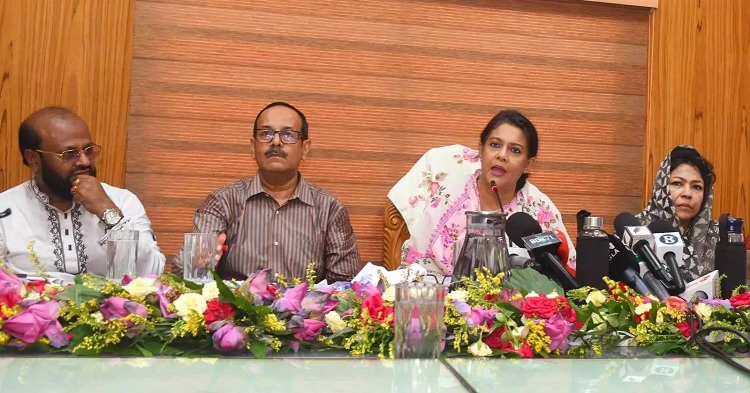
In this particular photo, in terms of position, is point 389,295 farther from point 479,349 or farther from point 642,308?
point 642,308

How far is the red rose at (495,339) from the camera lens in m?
1.36

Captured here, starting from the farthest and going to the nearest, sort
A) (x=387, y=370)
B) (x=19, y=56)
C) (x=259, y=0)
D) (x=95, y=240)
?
(x=259, y=0) < (x=19, y=56) < (x=95, y=240) < (x=387, y=370)

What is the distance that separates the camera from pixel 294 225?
325cm

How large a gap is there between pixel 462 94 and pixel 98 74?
63.9 inches

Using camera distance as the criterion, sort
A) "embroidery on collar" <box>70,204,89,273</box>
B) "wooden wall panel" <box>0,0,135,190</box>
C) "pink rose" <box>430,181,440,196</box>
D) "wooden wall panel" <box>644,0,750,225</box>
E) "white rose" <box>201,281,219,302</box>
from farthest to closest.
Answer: "wooden wall panel" <box>644,0,750,225</box> → "pink rose" <box>430,181,440,196</box> → "wooden wall panel" <box>0,0,135,190</box> → "embroidery on collar" <box>70,204,89,273</box> → "white rose" <box>201,281,219,302</box>

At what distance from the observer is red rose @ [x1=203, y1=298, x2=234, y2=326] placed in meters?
1.32

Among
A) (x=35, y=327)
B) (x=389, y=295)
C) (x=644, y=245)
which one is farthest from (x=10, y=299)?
(x=644, y=245)

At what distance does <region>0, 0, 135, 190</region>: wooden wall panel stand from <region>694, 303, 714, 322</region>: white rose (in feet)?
8.71

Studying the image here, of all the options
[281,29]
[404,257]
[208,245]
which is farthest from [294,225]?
[208,245]

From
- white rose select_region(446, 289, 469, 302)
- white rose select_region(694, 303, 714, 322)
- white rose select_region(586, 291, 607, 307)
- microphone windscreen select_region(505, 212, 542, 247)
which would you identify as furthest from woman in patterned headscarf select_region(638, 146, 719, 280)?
white rose select_region(446, 289, 469, 302)

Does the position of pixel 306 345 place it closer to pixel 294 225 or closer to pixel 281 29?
pixel 294 225

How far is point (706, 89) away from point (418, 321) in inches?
136

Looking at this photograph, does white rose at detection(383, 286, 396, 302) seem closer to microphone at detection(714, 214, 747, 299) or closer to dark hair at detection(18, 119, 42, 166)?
microphone at detection(714, 214, 747, 299)

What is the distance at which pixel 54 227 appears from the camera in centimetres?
293
